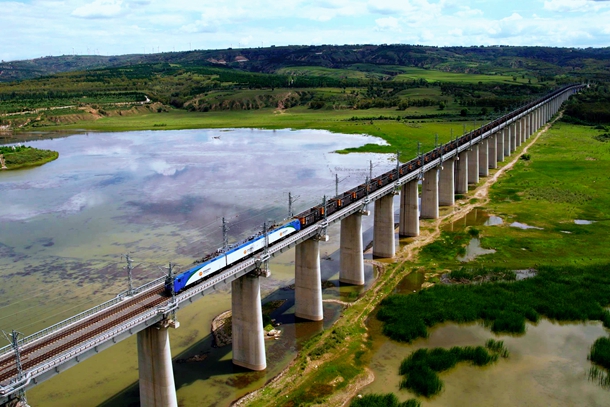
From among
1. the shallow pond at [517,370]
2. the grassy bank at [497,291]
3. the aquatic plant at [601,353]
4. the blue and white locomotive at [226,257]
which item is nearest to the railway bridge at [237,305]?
the blue and white locomotive at [226,257]

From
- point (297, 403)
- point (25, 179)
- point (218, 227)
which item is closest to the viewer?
point (297, 403)

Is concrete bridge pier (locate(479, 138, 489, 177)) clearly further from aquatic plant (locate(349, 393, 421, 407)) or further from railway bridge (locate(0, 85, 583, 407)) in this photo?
aquatic plant (locate(349, 393, 421, 407))

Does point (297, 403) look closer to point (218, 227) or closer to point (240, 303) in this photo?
point (240, 303)

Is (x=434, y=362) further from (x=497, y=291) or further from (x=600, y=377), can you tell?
(x=497, y=291)

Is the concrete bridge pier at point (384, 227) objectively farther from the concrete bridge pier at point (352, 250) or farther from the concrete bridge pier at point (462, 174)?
the concrete bridge pier at point (462, 174)

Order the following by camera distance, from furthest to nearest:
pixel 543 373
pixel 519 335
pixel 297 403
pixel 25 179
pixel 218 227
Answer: pixel 25 179 < pixel 218 227 < pixel 519 335 < pixel 543 373 < pixel 297 403

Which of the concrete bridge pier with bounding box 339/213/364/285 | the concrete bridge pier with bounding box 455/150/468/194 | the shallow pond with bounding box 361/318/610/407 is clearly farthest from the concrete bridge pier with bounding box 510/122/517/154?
the shallow pond with bounding box 361/318/610/407

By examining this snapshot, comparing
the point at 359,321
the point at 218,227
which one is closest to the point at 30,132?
the point at 218,227
